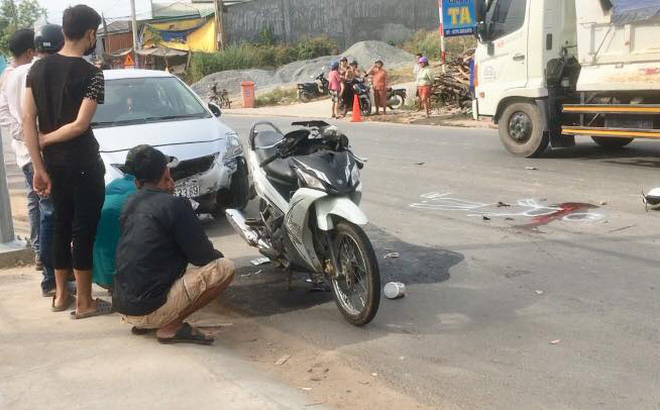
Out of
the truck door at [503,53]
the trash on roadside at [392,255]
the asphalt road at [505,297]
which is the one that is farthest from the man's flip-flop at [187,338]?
the truck door at [503,53]

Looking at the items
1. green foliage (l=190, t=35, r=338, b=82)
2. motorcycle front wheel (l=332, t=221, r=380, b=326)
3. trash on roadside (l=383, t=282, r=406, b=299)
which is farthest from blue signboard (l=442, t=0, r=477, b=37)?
green foliage (l=190, t=35, r=338, b=82)

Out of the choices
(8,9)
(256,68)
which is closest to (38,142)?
(256,68)

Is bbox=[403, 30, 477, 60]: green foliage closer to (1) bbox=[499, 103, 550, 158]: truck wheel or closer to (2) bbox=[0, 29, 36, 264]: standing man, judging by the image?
(1) bbox=[499, 103, 550, 158]: truck wheel

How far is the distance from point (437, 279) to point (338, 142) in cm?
139

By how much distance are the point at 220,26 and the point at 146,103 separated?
1613 inches

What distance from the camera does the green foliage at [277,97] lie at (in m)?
34.1

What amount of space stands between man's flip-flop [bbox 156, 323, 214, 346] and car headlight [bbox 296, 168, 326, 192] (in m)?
1.22

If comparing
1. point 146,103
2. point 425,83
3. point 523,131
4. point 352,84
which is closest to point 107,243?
point 146,103

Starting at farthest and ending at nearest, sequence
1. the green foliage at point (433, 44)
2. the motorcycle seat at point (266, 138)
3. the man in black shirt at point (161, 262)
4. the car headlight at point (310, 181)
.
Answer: the green foliage at point (433, 44), the motorcycle seat at point (266, 138), the car headlight at point (310, 181), the man in black shirt at point (161, 262)

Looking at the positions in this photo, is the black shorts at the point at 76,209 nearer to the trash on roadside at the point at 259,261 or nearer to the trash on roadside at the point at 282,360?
the trash on roadside at the point at 282,360

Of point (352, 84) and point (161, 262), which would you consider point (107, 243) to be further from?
point (352, 84)

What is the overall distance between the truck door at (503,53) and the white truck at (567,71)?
16 mm

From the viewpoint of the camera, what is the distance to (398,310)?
512 centimetres

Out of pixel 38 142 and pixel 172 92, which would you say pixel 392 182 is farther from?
pixel 38 142
